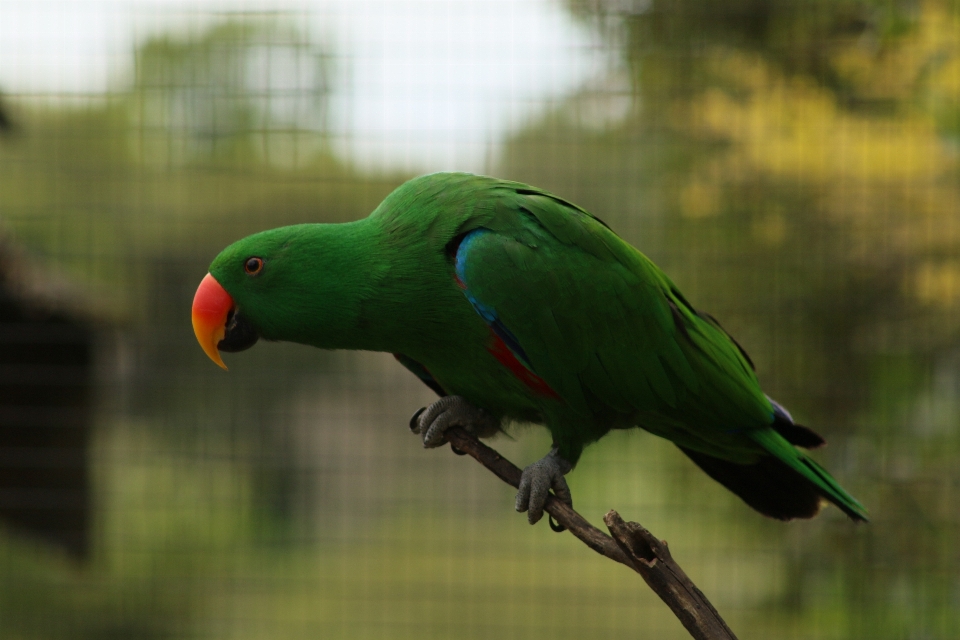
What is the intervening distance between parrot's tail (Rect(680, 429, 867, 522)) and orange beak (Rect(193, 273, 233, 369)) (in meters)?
0.87

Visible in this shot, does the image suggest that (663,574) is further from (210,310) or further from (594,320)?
(210,310)

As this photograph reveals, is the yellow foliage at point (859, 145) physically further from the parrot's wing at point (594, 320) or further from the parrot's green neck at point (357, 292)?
the parrot's green neck at point (357, 292)

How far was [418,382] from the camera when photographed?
304 cm

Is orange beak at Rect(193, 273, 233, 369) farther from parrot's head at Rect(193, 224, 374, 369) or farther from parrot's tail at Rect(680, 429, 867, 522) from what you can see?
parrot's tail at Rect(680, 429, 867, 522)

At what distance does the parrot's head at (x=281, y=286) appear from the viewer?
3.78ft

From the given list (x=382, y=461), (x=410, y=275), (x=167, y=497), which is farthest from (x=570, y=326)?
(x=167, y=497)

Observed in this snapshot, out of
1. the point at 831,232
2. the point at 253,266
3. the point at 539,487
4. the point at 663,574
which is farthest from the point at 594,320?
the point at 831,232

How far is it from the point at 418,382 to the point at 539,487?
1884 mm

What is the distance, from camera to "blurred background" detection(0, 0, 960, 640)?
8.84 feet

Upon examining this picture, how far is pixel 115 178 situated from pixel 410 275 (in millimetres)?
2305

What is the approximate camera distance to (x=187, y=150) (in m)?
2.98

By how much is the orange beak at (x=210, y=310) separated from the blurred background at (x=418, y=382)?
161 centimetres

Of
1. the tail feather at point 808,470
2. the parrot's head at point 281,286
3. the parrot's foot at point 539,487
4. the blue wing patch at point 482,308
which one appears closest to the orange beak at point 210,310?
the parrot's head at point 281,286

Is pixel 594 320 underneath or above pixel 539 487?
above
